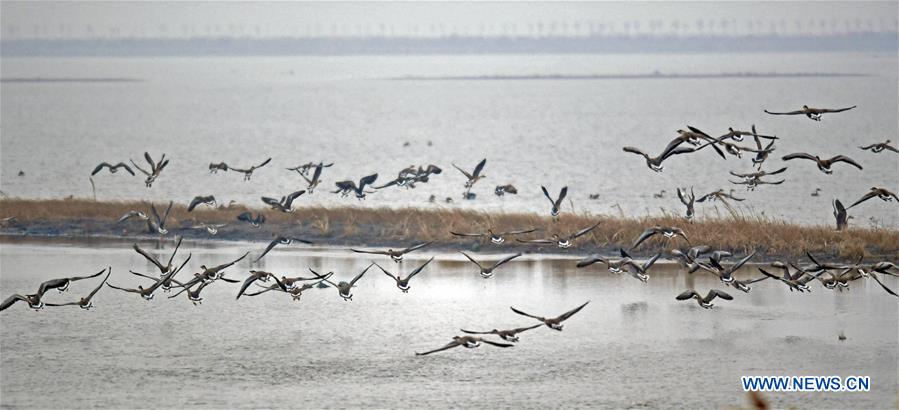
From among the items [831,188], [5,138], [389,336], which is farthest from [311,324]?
[5,138]

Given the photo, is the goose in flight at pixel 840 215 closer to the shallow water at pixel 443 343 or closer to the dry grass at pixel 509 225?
the dry grass at pixel 509 225

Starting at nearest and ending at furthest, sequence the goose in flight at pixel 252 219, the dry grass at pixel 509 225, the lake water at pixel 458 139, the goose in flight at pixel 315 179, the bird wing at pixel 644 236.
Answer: the bird wing at pixel 644 236 < the dry grass at pixel 509 225 < the goose in flight at pixel 315 179 < the goose in flight at pixel 252 219 < the lake water at pixel 458 139

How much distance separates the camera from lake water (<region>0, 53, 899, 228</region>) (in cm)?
4828

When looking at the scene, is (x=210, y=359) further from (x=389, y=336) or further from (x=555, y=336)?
(x=555, y=336)

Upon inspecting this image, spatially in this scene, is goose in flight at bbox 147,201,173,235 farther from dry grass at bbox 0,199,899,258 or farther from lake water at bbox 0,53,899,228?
lake water at bbox 0,53,899,228

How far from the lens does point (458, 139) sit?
98625mm

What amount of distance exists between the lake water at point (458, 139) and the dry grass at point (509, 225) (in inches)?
96.3

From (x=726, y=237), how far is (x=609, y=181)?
27.3 meters

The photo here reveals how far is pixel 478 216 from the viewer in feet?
101

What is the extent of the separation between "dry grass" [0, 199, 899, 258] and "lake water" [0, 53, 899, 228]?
245 cm

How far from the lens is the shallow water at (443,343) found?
1781cm

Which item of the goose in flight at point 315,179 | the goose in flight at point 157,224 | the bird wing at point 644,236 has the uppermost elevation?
the goose in flight at point 315,179

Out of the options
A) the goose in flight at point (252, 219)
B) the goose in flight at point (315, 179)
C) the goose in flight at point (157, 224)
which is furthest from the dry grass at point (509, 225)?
the goose in flight at point (315, 179)

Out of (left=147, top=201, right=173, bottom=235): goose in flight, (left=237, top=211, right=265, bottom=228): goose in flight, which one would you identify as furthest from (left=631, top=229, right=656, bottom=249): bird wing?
(left=147, top=201, right=173, bottom=235): goose in flight
